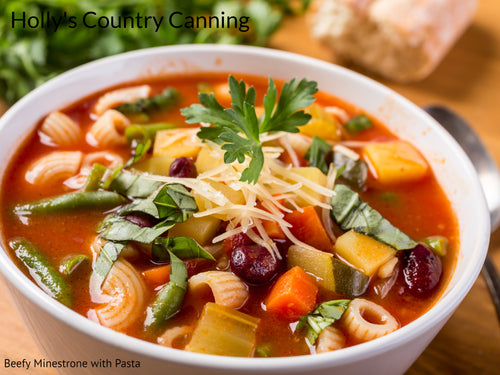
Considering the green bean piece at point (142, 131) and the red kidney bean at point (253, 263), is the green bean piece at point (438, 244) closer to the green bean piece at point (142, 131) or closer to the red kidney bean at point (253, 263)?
the red kidney bean at point (253, 263)

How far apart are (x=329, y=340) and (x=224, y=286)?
36cm

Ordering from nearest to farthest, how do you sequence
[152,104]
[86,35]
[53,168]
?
1. [53,168]
2. [152,104]
3. [86,35]

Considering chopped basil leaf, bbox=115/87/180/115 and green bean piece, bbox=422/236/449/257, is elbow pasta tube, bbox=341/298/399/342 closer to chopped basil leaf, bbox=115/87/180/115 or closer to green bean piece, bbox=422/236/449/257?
green bean piece, bbox=422/236/449/257

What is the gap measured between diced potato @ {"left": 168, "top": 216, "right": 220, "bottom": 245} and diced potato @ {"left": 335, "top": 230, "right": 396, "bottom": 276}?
0.45 meters

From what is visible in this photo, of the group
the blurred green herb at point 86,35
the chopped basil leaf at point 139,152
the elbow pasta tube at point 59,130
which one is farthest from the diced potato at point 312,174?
the blurred green herb at point 86,35

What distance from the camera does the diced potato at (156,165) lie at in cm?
230

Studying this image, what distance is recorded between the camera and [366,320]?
75.8 inches

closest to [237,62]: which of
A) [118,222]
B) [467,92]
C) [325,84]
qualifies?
[325,84]

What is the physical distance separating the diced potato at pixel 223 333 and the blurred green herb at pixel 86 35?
195 centimetres

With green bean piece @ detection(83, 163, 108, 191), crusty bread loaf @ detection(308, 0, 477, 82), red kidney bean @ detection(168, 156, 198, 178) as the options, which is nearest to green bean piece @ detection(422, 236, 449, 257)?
red kidney bean @ detection(168, 156, 198, 178)

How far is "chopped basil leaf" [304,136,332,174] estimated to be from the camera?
247 centimetres

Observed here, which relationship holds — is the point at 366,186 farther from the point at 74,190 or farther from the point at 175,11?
the point at 175,11

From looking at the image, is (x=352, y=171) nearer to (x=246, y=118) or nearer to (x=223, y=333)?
(x=246, y=118)

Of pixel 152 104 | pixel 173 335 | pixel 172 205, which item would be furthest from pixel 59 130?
pixel 173 335
